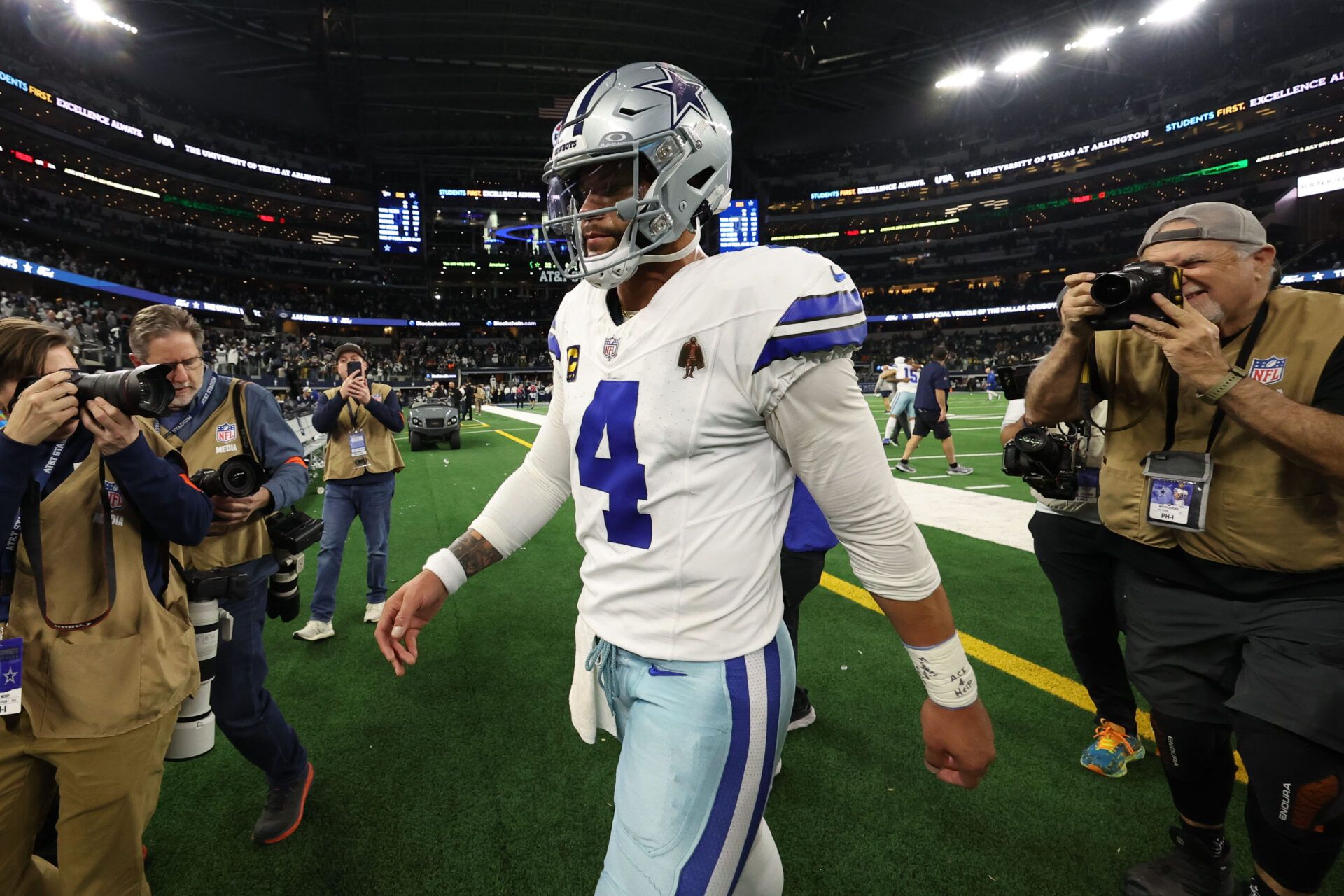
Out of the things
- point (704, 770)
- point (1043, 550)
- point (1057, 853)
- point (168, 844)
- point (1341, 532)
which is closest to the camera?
point (704, 770)

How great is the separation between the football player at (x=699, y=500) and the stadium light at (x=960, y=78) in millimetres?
44329

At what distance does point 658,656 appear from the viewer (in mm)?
1252

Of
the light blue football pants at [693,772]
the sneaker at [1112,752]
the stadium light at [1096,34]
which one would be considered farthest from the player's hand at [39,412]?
the stadium light at [1096,34]

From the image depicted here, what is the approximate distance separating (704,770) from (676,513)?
0.50 meters

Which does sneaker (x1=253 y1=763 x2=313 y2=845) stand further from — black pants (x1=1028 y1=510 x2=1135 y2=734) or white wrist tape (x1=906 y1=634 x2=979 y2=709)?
black pants (x1=1028 y1=510 x2=1135 y2=734)

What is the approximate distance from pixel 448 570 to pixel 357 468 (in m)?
3.63

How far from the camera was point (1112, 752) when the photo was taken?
2701 millimetres

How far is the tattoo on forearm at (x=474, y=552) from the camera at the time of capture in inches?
65.4

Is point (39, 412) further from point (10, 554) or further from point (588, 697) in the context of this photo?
point (588, 697)

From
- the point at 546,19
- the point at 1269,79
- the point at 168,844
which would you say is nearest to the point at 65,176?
the point at 546,19

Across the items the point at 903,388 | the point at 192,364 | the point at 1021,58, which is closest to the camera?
the point at 192,364

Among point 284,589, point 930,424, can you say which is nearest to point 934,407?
point 930,424

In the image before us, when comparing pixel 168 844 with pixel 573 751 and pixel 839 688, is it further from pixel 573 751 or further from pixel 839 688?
pixel 839 688

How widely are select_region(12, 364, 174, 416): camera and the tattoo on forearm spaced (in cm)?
90
